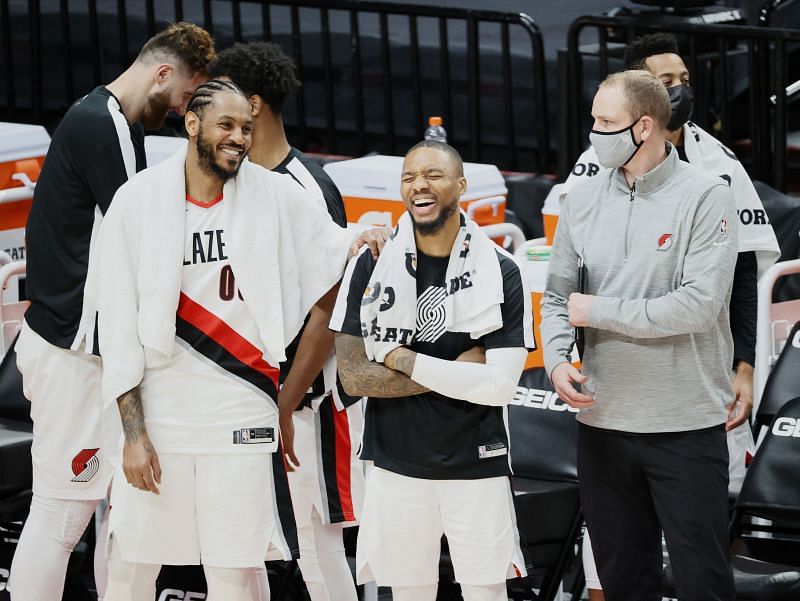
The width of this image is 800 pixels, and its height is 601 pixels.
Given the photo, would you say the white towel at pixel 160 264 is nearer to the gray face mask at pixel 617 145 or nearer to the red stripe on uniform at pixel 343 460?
the red stripe on uniform at pixel 343 460

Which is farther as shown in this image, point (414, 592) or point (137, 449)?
point (414, 592)

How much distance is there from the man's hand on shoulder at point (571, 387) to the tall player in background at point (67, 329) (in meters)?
1.40

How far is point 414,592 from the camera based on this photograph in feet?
13.7

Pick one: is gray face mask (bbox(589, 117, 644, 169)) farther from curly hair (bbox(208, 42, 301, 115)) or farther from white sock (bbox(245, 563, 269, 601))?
white sock (bbox(245, 563, 269, 601))

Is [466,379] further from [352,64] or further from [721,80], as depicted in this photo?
[352,64]

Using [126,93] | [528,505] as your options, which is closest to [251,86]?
[126,93]

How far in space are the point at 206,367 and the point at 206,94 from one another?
2.39 ft

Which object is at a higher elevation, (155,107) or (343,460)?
(155,107)

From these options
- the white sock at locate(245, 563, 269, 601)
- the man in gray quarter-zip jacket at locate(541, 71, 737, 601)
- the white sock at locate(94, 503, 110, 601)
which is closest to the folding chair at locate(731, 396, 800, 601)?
the man in gray quarter-zip jacket at locate(541, 71, 737, 601)

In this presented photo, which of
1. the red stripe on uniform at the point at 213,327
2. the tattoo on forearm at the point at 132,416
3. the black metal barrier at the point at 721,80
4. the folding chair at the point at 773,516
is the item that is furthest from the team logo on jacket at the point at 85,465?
the black metal barrier at the point at 721,80

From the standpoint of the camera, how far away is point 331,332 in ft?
14.6

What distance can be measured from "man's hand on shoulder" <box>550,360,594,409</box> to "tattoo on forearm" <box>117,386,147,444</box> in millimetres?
1105

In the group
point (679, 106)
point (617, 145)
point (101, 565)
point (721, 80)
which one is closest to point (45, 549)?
point (101, 565)

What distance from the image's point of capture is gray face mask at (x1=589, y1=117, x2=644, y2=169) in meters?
4.07
